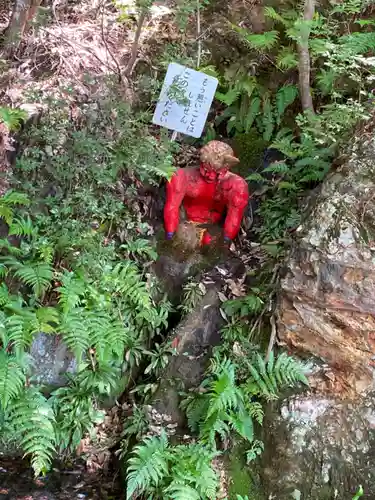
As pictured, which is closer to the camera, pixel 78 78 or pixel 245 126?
pixel 78 78

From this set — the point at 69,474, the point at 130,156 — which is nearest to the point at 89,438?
the point at 69,474

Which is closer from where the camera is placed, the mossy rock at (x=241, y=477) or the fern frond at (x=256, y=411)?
the mossy rock at (x=241, y=477)

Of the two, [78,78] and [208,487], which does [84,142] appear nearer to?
[78,78]

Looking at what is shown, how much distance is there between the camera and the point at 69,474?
4613 millimetres

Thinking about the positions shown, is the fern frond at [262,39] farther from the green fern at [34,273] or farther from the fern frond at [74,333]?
the fern frond at [74,333]

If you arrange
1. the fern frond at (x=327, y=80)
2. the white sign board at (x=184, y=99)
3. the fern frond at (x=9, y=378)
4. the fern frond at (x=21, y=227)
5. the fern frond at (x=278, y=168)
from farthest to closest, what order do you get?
the fern frond at (x=327, y=80) < the fern frond at (x=278, y=168) < the white sign board at (x=184, y=99) < the fern frond at (x=21, y=227) < the fern frond at (x=9, y=378)

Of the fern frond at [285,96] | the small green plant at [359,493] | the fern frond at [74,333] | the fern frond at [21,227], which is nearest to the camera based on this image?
the small green plant at [359,493]

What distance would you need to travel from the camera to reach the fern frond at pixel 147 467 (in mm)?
4055

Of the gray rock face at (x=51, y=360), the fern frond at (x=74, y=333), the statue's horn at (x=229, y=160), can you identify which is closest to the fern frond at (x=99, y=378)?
the gray rock face at (x=51, y=360)

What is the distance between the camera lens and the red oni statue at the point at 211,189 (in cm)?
541

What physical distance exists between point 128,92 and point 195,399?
3.84m

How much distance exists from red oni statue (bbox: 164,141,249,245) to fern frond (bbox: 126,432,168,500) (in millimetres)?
2394

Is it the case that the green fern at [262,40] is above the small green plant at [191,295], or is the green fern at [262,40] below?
above

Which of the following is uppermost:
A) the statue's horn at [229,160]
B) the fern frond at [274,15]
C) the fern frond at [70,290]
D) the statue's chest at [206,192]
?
the fern frond at [274,15]
